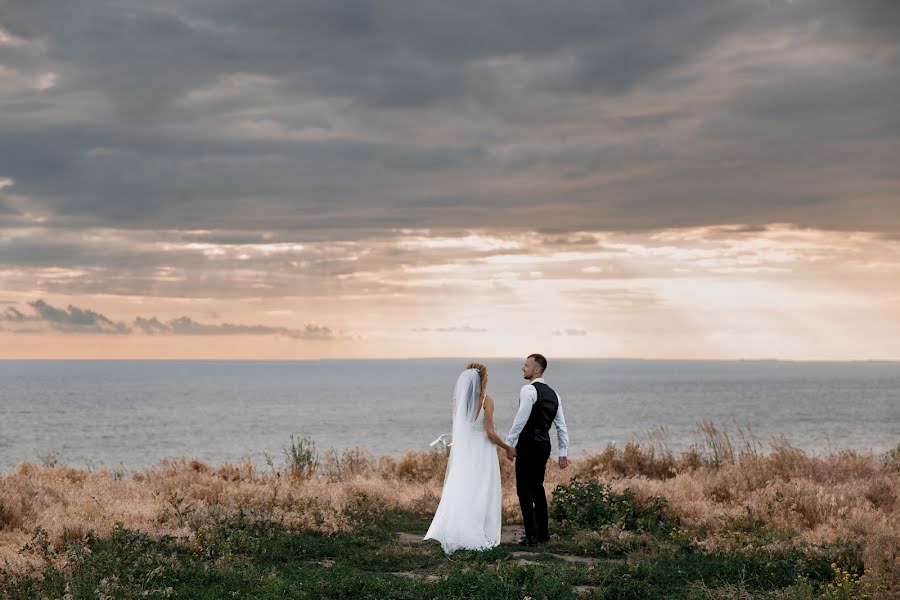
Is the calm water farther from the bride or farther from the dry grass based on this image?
the bride

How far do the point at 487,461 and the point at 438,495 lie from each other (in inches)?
156

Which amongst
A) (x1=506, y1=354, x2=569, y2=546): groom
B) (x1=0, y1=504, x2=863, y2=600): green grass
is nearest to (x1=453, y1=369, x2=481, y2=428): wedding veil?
(x1=506, y1=354, x2=569, y2=546): groom

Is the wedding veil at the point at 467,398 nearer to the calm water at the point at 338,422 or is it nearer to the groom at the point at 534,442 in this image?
the groom at the point at 534,442

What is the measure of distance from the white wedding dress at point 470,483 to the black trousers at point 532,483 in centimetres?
44

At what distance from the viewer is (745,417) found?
91375 millimetres

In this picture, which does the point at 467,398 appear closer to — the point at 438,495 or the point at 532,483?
the point at 532,483

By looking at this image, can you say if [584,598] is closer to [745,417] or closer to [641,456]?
[641,456]

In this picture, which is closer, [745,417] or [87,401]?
[745,417]

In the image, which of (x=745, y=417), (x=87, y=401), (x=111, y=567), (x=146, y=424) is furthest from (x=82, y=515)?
(x=87, y=401)

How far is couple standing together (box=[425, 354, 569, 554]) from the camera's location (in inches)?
519

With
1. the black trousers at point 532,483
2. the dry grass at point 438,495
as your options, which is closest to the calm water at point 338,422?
the dry grass at point 438,495

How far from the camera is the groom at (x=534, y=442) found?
1317cm

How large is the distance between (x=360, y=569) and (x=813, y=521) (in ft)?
24.6

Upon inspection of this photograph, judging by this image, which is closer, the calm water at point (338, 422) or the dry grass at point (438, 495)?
the dry grass at point (438, 495)
